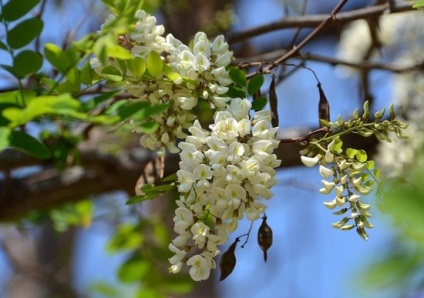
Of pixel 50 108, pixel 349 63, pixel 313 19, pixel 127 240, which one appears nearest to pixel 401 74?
pixel 349 63

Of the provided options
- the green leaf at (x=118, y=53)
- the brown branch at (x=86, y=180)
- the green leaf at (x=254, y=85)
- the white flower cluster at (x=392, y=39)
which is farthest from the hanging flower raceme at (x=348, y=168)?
the white flower cluster at (x=392, y=39)

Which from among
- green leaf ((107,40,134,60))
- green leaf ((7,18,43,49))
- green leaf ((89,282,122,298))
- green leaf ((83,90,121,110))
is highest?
green leaf ((7,18,43,49))

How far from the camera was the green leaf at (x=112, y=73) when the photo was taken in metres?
0.80

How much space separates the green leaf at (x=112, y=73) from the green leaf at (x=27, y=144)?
12 centimetres

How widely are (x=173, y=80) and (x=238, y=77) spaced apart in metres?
0.10

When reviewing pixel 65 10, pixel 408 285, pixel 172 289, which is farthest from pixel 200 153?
pixel 65 10

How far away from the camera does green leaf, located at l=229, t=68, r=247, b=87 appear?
2.85ft

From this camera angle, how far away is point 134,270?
5.20ft

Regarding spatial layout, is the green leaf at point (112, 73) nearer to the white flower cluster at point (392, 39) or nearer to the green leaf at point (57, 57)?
the green leaf at point (57, 57)

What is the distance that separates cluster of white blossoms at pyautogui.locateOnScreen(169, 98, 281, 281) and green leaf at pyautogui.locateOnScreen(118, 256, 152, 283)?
2.67 feet

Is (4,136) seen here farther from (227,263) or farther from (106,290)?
(106,290)

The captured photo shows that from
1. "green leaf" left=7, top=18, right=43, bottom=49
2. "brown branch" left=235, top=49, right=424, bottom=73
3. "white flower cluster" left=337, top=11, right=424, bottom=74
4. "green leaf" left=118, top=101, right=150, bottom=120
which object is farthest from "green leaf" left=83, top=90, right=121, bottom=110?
"white flower cluster" left=337, top=11, right=424, bottom=74

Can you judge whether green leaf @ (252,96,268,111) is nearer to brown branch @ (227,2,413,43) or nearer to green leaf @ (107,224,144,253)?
brown branch @ (227,2,413,43)

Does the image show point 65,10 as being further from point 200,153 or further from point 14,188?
point 200,153
